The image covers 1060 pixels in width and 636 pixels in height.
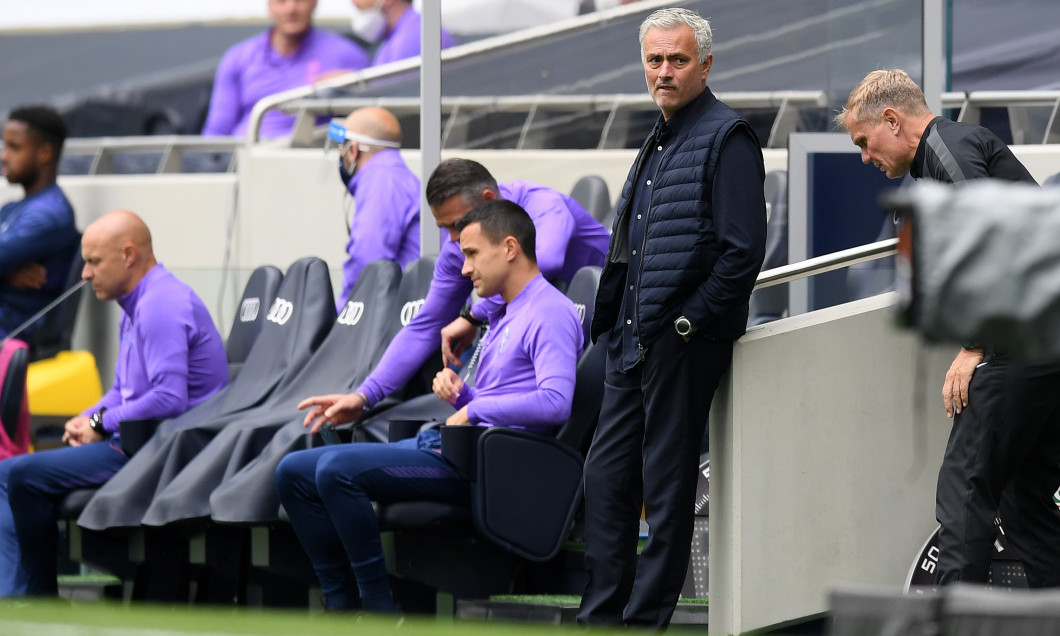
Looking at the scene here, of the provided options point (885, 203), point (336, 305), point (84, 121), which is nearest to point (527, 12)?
point (336, 305)

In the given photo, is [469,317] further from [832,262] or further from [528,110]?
[528,110]

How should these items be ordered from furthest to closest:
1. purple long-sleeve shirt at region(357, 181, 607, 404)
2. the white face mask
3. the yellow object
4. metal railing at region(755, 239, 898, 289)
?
the white face mask → the yellow object → purple long-sleeve shirt at region(357, 181, 607, 404) → metal railing at region(755, 239, 898, 289)

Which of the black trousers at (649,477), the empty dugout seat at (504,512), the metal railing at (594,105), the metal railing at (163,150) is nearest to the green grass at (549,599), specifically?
the empty dugout seat at (504,512)

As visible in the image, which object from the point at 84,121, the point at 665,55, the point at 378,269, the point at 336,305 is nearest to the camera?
the point at 665,55

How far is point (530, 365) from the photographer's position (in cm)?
472

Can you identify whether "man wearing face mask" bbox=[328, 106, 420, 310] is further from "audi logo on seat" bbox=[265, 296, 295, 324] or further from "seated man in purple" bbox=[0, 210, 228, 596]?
"seated man in purple" bbox=[0, 210, 228, 596]

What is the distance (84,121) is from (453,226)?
32.4ft

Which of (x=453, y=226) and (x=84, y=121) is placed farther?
(x=84, y=121)

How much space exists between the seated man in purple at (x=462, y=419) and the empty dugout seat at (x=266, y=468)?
259 mm

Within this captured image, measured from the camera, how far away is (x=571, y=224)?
207 inches

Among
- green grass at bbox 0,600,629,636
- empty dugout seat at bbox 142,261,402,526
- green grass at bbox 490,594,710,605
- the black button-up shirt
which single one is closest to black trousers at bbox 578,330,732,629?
the black button-up shirt

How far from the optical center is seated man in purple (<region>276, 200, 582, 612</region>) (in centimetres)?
459

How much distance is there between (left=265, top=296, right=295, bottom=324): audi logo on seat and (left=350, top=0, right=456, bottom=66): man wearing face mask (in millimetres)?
2445

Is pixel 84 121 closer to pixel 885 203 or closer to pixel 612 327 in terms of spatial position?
pixel 612 327
